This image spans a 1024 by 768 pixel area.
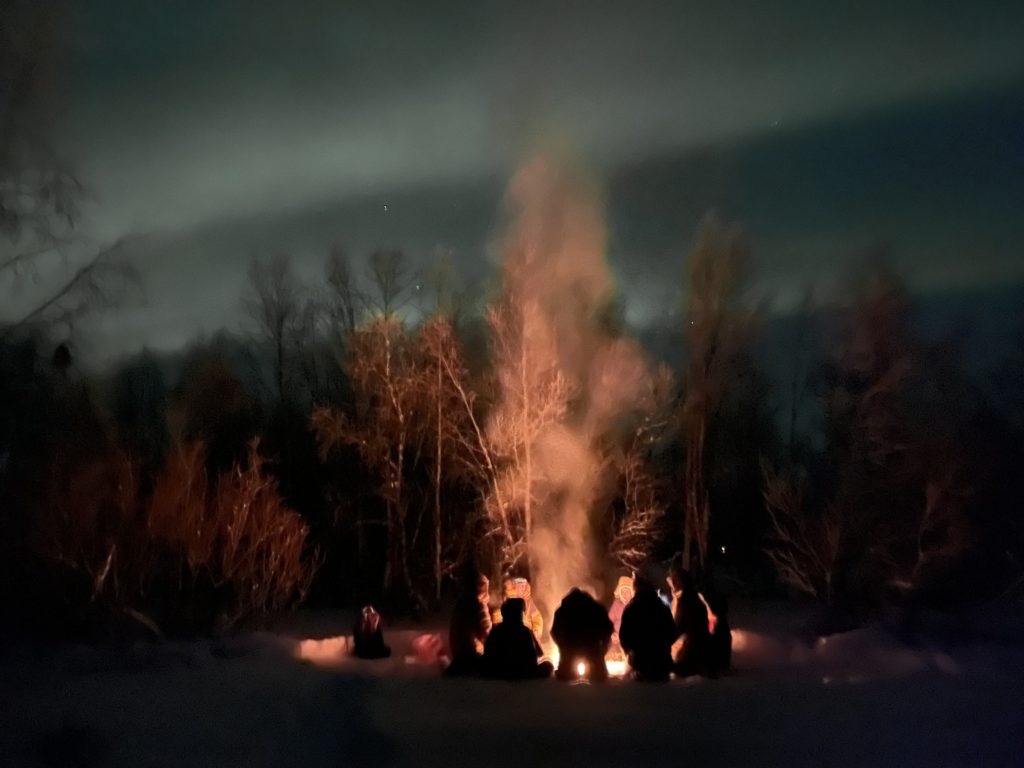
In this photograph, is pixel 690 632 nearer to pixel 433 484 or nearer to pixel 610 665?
pixel 610 665

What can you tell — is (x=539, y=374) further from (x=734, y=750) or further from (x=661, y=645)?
(x=734, y=750)

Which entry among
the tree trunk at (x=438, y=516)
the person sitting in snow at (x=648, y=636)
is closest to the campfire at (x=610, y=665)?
the person sitting in snow at (x=648, y=636)

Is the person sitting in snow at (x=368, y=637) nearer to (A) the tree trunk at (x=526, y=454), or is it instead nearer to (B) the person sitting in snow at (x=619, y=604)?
(B) the person sitting in snow at (x=619, y=604)

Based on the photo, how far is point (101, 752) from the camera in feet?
27.8

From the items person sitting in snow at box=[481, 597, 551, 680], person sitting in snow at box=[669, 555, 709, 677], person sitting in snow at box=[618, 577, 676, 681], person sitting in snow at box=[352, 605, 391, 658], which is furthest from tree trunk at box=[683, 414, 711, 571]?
person sitting in snow at box=[481, 597, 551, 680]

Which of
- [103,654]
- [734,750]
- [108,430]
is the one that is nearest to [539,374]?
[108,430]

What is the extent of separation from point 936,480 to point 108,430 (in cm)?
1751

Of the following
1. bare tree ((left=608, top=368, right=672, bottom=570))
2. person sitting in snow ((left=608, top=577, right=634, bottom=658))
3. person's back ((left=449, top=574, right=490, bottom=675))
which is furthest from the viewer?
bare tree ((left=608, top=368, right=672, bottom=570))

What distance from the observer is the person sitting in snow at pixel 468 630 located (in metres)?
14.5

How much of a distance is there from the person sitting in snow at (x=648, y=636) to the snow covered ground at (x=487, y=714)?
551mm

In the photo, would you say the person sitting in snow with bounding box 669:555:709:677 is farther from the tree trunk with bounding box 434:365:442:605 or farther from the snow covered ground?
the tree trunk with bounding box 434:365:442:605

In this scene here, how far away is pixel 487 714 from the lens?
35.7 ft

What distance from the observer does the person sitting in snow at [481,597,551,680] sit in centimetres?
1390

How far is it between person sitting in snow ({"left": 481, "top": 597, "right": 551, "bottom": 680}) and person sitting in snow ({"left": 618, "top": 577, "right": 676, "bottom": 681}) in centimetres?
122
